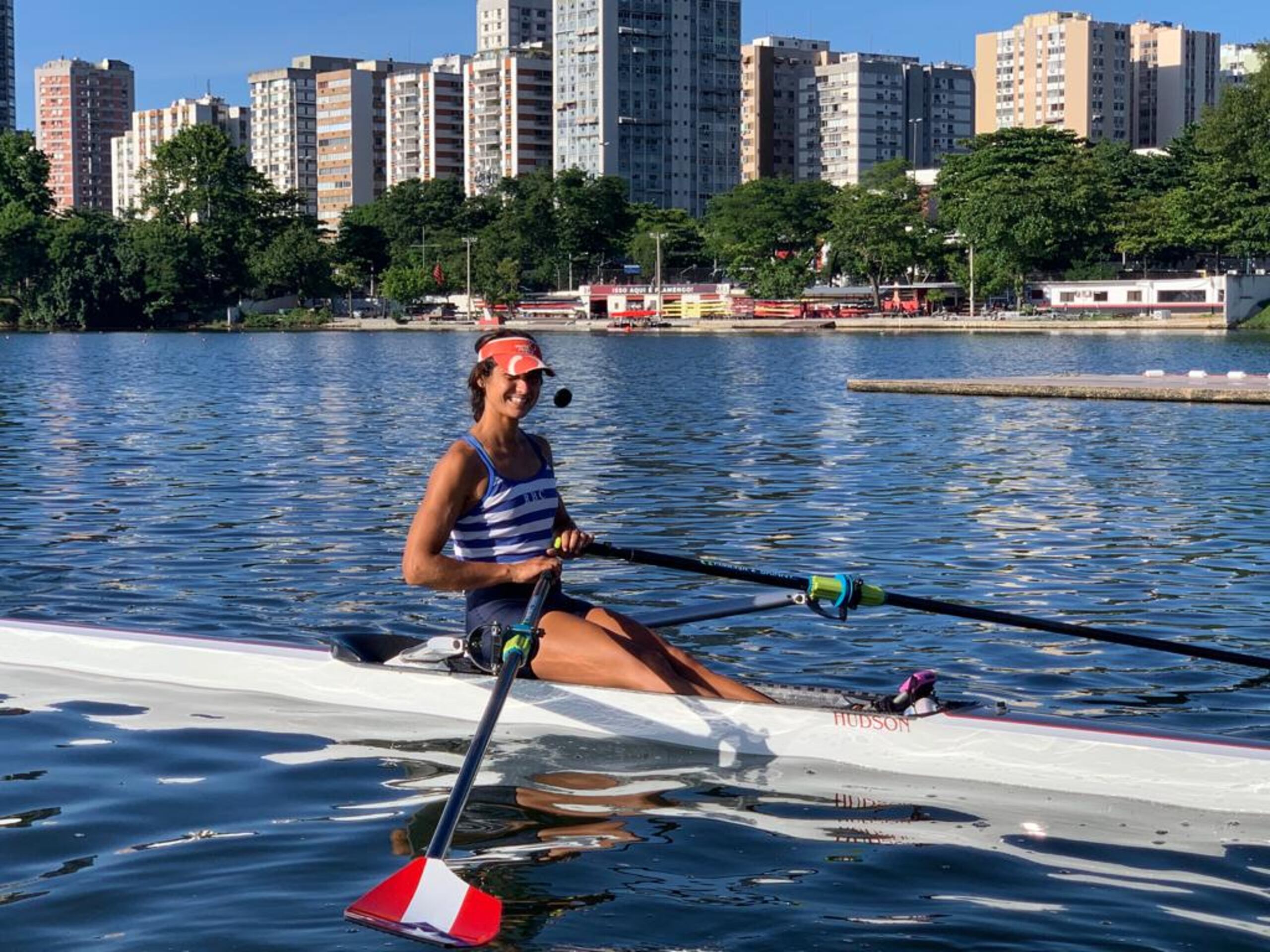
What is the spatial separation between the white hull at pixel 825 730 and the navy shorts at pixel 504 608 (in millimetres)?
153

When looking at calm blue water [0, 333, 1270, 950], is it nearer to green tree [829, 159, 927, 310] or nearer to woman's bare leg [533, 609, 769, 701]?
woman's bare leg [533, 609, 769, 701]

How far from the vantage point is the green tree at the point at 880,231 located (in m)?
140

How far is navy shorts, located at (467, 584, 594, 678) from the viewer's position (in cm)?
870

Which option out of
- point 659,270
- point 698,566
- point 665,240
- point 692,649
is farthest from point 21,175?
point 698,566

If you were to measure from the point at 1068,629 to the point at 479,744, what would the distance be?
10.7ft

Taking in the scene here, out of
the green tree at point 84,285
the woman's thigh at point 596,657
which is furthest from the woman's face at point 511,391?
the green tree at point 84,285

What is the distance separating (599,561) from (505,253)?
143892 millimetres

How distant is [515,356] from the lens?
838 centimetres

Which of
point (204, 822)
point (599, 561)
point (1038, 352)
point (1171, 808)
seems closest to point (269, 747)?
point (204, 822)

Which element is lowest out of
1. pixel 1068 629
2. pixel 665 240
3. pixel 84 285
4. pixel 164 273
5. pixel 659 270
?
pixel 1068 629

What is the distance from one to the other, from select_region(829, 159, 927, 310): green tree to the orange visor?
133m

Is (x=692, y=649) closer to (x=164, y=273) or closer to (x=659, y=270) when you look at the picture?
(x=659, y=270)

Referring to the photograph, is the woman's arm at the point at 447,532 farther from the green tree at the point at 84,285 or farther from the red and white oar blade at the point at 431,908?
the green tree at the point at 84,285

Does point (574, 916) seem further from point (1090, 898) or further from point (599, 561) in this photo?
point (599, 561)
